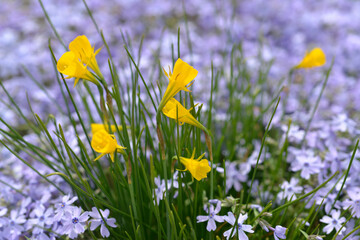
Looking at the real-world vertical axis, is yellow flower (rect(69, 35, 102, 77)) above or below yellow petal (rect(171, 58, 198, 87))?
above

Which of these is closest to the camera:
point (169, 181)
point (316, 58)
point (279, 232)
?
point (279, 232)

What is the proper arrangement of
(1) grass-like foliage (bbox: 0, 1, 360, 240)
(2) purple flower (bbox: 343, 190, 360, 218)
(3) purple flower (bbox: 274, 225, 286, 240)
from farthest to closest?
1. (2) purple flower (bbox: 343, 190, 360, 218)
2. (3) purple flower (bbox: 274, 225, 286, 240)
3. (1) grass-like foliage (bbox: 0, 1, 360, 240)

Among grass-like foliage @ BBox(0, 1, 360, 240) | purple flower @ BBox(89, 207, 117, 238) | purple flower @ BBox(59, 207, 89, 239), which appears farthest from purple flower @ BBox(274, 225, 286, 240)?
purple flower @ BBox(59, 207, 89, 239)

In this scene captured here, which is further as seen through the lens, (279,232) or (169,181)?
(169,181)

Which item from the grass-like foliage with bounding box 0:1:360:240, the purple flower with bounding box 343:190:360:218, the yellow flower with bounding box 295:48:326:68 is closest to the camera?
the grass-like foliage with bounding box 0:1:360:240

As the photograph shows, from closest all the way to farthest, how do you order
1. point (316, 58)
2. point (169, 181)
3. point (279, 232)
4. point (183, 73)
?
point (183, 73), point (279, 232), point (169, 181), point (316, 58)

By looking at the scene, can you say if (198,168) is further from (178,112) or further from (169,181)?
(169,181)

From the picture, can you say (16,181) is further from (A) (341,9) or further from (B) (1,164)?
(A) (341,9)

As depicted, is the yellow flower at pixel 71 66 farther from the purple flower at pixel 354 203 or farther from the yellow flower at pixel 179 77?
the purple flower at pixel 354 203

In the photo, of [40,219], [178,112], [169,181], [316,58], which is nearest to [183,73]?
[178,112]

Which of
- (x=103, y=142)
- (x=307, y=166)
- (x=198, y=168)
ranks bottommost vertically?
(x=307, y=166)

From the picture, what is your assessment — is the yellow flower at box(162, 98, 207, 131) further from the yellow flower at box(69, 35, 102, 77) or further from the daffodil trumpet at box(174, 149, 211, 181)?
the yellow flower at box(69, 35, 102, 77)
